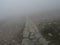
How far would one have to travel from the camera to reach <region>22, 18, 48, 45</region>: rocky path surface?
0.92 metres

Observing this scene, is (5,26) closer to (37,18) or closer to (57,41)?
(37,18)

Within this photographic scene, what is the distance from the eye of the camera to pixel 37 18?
1034mm

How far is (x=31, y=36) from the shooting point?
0.95 m

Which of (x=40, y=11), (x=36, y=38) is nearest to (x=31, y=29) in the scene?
(x=36, y=38)

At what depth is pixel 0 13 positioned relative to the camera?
1.03m

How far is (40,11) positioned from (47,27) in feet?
0.54

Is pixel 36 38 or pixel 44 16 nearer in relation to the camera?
pixel 36 38

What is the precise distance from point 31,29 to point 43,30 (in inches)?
4.0

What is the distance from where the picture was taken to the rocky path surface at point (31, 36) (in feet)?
3.01

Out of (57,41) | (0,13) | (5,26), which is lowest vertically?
(57,41)

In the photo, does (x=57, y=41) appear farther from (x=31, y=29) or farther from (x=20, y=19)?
(x=20, y=19)

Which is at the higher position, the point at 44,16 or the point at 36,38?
the point at 44,16

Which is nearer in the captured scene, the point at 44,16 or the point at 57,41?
the point at 57,41

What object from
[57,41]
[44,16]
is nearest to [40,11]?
[44,16]
